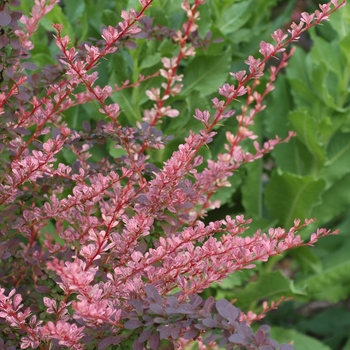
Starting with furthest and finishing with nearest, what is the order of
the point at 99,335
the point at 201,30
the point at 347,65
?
the point at 347,65, the point at 201,30, the point at 99,335

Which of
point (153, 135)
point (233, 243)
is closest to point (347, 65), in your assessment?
point (153, 135)

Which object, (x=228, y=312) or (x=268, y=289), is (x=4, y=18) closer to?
(x=228, y=312)

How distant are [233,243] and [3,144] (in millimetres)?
562

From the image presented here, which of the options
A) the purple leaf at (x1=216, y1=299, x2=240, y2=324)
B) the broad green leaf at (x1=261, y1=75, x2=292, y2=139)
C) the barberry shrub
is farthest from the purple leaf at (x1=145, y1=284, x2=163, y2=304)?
the broad green leaf at (x1=261, y1=75, x2=292, y2=139)

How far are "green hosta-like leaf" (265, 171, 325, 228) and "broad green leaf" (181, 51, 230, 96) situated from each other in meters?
0.40

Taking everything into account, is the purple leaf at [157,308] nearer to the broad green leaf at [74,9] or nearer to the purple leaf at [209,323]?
the purple leaf at [209,323]

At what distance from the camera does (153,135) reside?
1.24 meters

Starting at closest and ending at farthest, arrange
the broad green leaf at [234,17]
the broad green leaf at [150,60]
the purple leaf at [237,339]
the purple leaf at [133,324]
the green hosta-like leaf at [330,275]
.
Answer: the purple leaf at [237,339] → the purple leaf at [133,324] → the broad green leaf at [150,60] → the broad green leaf at [234,17] → the green hosta-like leaf at [330,275]

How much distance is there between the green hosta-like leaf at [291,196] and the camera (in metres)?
1.88

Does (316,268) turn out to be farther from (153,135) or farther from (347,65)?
(153,135)

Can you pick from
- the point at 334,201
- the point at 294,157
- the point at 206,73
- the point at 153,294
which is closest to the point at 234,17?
the point at 206,73

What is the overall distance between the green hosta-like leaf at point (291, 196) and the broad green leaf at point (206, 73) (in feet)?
1.32

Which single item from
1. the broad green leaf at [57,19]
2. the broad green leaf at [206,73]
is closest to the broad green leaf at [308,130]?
the broad green leaf at [206,73]

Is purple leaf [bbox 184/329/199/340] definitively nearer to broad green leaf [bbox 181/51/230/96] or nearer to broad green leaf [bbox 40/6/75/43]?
broad green leaf [bbox 181/51/230/96]
